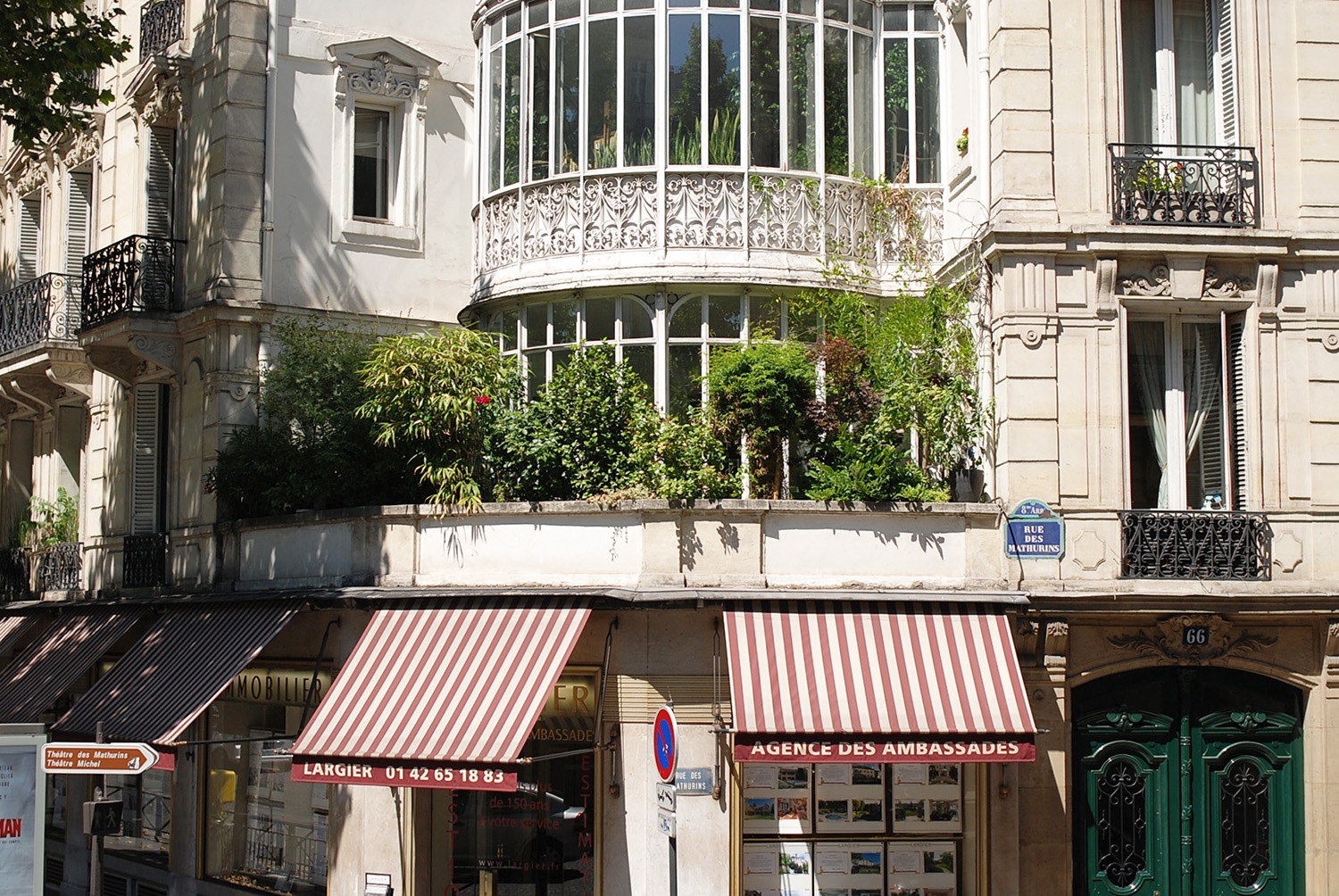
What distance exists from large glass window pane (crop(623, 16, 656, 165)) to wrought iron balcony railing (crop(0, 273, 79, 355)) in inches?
356

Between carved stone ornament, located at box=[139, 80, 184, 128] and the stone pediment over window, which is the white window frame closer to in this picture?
the stone pediment over window

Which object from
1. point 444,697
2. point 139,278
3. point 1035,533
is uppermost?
point 139,278

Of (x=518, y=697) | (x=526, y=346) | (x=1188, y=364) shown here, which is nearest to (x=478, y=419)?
(x=526, y=346)

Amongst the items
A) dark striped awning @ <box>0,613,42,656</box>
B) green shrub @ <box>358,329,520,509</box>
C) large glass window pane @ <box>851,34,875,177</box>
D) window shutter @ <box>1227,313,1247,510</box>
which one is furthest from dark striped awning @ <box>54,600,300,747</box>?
window shutter @ <box>1227,313,1247,510</box>

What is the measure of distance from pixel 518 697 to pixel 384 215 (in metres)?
8.55

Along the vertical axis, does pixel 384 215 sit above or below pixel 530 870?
above

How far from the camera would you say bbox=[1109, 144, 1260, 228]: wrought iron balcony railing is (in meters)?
15.5

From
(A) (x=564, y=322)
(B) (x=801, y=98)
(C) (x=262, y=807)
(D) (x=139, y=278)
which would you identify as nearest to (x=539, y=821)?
(C) (x=262, y=807)

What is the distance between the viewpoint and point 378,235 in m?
20.5

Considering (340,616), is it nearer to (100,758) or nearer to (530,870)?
(530,870)

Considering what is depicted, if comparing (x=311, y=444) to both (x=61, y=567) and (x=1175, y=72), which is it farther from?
(x=1175, y=72)

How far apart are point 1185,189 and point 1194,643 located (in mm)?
4429

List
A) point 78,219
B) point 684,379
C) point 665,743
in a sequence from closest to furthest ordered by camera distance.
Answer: point 665,743
point 684,379
point 78,219

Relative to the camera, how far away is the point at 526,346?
61.0 feet
